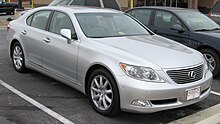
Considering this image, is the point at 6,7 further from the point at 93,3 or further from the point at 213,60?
the point at 213,60

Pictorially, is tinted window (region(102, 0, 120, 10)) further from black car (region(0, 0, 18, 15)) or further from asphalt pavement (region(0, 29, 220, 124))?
black car (region(0, 0, 18, 15))

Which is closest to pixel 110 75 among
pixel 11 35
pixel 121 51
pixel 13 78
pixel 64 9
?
pixel 121 51

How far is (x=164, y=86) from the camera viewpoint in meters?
4.03

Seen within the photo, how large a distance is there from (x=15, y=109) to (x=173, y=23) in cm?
458

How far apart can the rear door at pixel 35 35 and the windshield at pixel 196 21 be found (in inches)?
135

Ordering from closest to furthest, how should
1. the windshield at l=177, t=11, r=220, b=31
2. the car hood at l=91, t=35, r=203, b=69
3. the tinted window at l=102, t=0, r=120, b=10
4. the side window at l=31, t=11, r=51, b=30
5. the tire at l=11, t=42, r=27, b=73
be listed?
the car hood at l=91, t=35, r=203, b=69 < the side window at l=31, t=11, r=51, b=30 < the tire at l=11, t=42, r=27, b=73 < the windshield at l=177, t=11, r=220, b=31 < the tinted window at l=102, t=0, r=120, b=10

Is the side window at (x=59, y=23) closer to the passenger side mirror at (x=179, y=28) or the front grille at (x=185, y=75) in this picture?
the front grille at (x=185, y=75)

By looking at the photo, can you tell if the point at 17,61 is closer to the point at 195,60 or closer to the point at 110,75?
the point at 110,75

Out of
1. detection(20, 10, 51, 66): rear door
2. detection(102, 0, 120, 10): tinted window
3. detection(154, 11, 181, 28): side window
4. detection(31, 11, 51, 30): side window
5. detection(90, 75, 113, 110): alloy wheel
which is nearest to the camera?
detection(90, 75, 113, 110): alloy wheel

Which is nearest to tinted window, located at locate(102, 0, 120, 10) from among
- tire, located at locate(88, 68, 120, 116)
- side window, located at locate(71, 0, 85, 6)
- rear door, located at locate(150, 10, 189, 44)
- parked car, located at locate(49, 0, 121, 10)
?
parked car, located at locate(49, 0, 121, 10)

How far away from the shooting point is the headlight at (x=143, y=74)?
13.3 ft

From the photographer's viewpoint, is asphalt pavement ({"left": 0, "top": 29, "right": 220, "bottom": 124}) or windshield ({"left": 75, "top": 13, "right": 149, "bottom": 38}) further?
windshield ({"left": 75, "top": 13, "right": 149, "bottom": 38})

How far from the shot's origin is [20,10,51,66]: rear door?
5.81 metres

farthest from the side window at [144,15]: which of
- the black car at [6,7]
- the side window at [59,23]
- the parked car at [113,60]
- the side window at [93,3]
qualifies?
the black car at [6,7]
